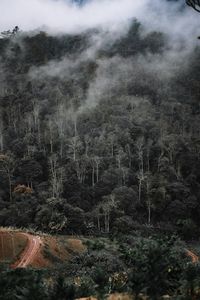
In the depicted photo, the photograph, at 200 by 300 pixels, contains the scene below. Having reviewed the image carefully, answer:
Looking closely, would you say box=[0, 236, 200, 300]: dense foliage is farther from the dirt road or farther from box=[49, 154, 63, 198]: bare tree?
box=[49, 154, 63, 198]: bare tree

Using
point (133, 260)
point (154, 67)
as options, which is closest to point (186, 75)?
point (154, 67)

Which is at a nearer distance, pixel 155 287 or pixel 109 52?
pixel 155 287

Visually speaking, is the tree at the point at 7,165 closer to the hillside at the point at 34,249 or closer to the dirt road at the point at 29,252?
the hillside at the point at 34,249

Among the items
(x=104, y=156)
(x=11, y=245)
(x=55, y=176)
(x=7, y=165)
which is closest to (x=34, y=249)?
(x=11, y=245)

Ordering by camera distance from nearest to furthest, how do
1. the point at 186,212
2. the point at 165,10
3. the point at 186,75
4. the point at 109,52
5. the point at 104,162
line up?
the point at 186,212 < the point at 104,162 < the point at 186,75 < the point at 109,52 < the point at 165,10

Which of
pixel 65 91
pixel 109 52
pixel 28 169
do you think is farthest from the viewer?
pixel 109 52

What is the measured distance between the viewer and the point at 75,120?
106 meters

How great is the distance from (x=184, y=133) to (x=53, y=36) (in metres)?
70.3

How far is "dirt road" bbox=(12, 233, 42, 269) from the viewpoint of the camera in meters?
52.6

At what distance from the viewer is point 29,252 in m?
55.6

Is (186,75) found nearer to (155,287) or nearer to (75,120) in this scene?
(75,120)

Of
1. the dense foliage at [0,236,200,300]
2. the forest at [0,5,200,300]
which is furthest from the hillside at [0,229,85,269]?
the dense foliage at [0,236,200,300]

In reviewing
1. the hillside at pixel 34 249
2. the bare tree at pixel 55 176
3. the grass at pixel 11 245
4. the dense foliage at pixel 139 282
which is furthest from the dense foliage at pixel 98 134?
the dense foliage at pixel 139 282

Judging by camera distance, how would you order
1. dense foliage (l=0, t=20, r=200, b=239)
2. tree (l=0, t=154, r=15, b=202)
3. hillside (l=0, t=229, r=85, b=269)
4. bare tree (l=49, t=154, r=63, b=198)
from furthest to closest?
1. tree (l=0, t=154, r=15, b=202)
2. bare tree (l=49, t=154, r=63, b=198)
3. dense foliage (l=0, t=20, r=200, b=239)
4. hillside (l=0, t=229, r=85, b=269)
